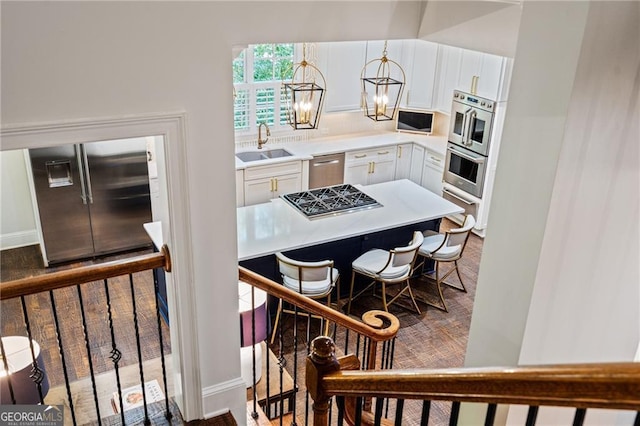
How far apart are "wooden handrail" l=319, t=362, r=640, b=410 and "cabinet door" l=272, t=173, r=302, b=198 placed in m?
5.71

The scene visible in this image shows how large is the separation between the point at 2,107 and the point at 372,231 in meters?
3.65

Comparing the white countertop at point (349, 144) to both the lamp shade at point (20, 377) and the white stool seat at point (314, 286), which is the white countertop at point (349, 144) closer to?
the white stool seat at point (314, 286)

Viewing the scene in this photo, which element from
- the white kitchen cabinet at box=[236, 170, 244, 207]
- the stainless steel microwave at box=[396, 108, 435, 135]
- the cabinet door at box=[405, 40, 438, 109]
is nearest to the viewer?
the white kitchen cabinet at box=[236, 170, 244, 207]

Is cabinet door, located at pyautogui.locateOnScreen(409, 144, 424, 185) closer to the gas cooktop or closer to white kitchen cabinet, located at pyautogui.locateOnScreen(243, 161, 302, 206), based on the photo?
white kitchen cabinet, located at pyautogui.locateOnScreen(243, 161, 302, 206)

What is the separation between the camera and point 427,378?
1223 millimetres

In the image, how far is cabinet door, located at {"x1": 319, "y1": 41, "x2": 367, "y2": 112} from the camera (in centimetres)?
733

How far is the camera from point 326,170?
740 cm

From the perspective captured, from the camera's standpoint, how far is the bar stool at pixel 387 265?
516 cm

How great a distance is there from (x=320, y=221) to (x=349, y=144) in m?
2.42

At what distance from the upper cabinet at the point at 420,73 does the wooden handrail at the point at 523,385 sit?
680 cm

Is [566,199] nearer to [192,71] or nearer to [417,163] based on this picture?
[192,71]

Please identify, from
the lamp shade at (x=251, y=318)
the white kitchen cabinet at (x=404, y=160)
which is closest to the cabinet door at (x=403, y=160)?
the white kitchen cabinet at (x=404, y=160)

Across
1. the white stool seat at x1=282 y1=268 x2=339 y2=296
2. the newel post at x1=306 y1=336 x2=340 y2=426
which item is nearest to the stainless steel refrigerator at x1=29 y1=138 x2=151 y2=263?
the white stool seat at x1=282 y1=268 x2=339 y2=296

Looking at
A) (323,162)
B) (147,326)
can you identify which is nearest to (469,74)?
(323,162)
